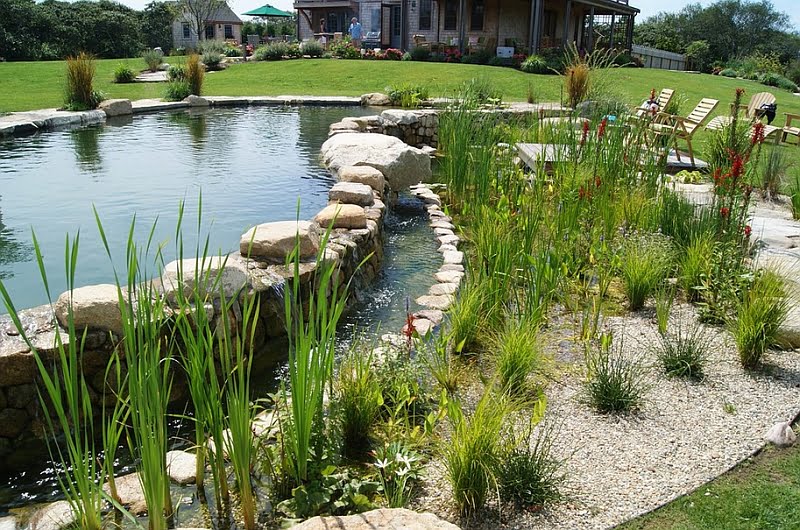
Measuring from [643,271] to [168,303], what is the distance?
2.88 m

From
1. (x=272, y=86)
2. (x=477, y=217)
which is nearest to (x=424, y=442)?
(x=477, y=217)

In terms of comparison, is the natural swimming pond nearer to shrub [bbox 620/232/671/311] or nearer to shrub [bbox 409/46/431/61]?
shrub [bbox 620/232/671/311]

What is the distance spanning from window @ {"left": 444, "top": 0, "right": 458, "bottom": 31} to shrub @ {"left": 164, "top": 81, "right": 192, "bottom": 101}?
1610 cm

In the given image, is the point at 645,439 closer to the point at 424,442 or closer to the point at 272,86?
the point at 424,442

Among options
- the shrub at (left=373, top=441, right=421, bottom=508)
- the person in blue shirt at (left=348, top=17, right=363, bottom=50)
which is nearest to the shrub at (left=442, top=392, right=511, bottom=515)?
the shrub at (left=373, top=441, right=421, bottom=508)

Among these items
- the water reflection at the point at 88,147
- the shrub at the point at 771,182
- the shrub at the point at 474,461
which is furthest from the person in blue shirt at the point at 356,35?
the shrub at the point at 474,461

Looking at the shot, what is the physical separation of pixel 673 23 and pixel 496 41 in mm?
31646

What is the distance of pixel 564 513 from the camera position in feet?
8.19

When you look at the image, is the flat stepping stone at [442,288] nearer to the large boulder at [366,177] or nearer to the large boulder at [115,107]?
the large boulder at [366,177]

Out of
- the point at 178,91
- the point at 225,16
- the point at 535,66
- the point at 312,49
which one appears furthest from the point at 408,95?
the point at 225,16

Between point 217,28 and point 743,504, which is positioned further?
point 217,28

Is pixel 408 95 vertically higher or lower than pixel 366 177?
higher

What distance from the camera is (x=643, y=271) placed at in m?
4.36

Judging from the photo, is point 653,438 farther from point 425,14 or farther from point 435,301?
point 425,14
